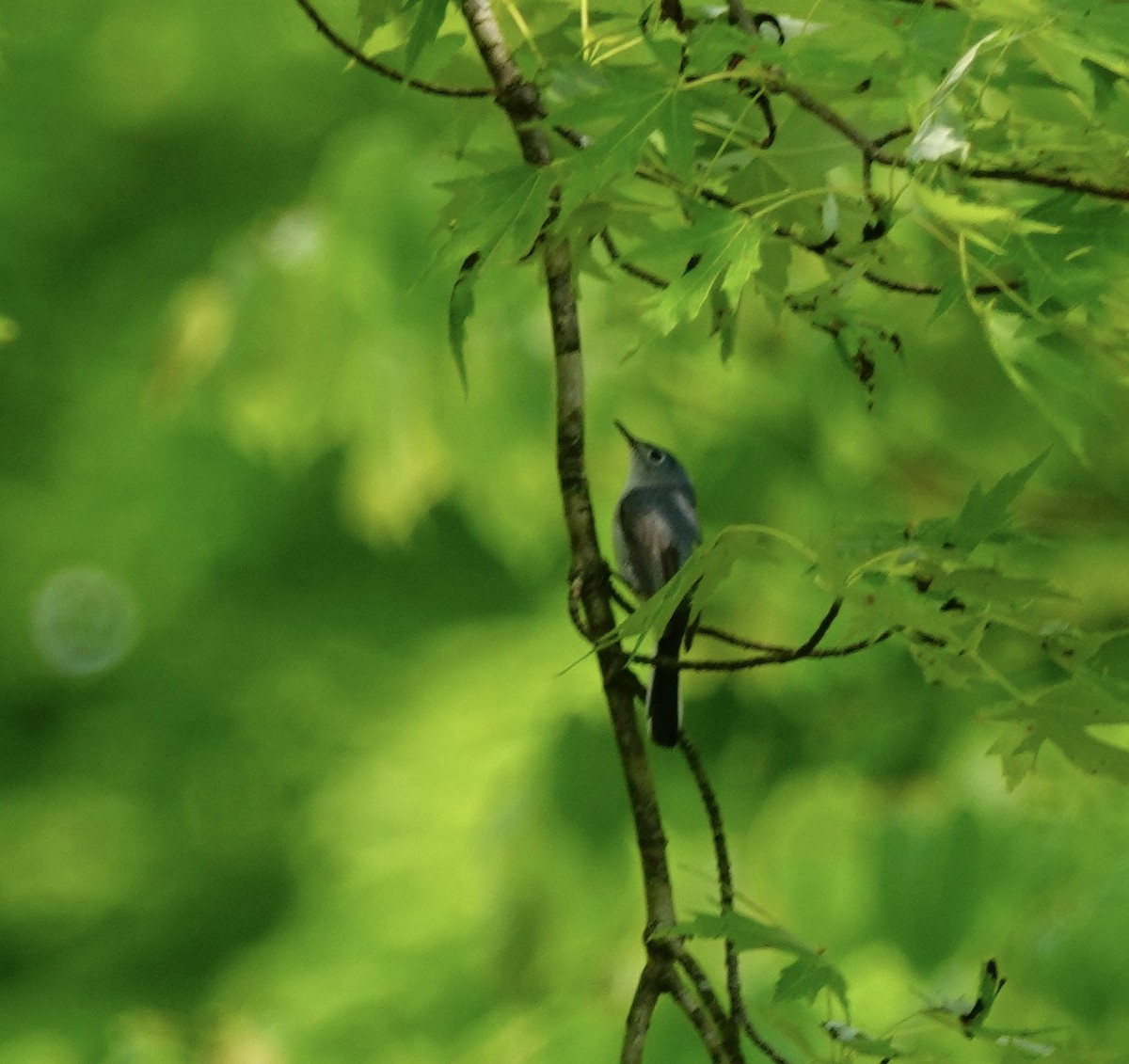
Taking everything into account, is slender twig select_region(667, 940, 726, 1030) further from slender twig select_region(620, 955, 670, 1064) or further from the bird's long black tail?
the bird's long black tail

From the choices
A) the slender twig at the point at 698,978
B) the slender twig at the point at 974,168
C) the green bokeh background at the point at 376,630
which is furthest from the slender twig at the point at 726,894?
the green bokeh background at the point at 376,630

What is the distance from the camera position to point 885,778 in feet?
6.31

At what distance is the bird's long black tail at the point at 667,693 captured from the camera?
2.41ft

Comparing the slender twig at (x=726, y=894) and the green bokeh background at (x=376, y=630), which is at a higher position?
the slender twig at (x=726, y=894)

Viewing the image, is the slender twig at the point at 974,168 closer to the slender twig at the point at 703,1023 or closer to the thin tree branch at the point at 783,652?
the thin tree branch at the point at 783,652

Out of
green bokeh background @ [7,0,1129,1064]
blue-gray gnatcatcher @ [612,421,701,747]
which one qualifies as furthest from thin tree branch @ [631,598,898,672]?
green bokeh background @ [7,0,1129,1064]

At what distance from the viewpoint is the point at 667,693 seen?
0.76m

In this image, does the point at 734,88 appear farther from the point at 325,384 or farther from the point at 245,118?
the point at 245,118

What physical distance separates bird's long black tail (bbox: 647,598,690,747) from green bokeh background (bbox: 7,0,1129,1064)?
599 millimetres

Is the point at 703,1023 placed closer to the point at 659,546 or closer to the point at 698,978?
the point at 698,978

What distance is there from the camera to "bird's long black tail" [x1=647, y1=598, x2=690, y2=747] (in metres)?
0.73

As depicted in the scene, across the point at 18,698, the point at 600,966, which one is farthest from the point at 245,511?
the point at 600,966

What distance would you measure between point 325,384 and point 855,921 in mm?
970

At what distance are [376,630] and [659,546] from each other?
4.76 feet
